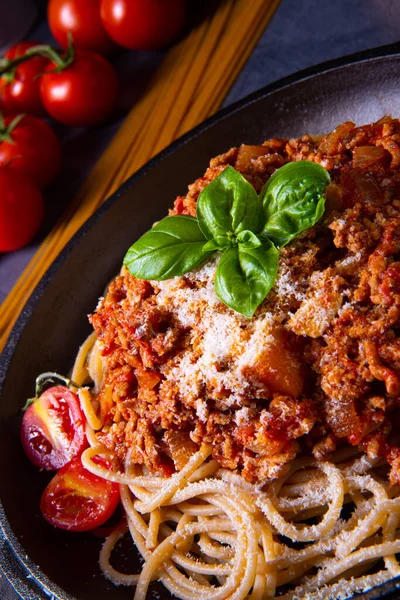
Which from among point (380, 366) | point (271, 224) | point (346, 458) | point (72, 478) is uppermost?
point (271, 224)

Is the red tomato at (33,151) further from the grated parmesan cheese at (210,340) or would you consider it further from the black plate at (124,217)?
the grated parmesan cheese at (210,340)

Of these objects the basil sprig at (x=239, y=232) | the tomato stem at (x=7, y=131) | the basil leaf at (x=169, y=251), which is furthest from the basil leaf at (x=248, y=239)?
the tomato stem at (x=7, y=131)

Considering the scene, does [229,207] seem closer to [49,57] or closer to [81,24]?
[49,57]

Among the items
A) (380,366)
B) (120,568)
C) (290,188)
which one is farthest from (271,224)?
(120,568)

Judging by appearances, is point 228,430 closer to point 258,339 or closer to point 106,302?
point 258,339

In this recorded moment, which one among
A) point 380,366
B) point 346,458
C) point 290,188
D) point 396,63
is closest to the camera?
point 380,366

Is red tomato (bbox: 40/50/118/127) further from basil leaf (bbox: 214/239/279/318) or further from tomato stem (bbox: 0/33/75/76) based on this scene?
basil leaf (bbox: 214/239/279/318)

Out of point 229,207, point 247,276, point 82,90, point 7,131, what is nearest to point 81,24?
point 82,90
